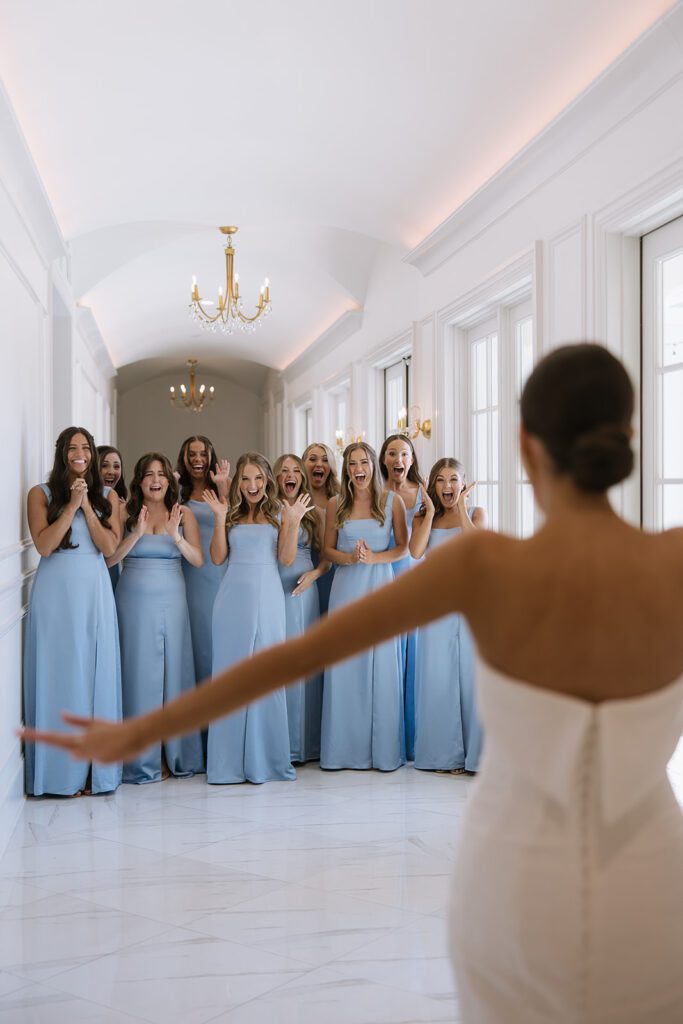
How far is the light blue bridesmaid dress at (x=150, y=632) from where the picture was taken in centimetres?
525

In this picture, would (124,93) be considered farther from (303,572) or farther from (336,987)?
(336,987)

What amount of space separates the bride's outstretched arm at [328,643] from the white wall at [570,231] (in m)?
3.02

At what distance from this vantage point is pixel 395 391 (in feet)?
28.0

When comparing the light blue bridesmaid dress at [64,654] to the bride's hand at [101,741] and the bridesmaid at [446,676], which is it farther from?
the bride's hand at [101,741]

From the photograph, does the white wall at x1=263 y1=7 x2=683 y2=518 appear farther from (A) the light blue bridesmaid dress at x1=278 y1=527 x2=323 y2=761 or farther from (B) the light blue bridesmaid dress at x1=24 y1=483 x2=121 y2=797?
(B) the light blue bridesmaid dress at x1=24 y1=483 x2=121 y2=797

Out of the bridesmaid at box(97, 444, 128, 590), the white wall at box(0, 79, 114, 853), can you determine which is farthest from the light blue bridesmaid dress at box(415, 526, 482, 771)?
the white wall at box(0, 79, 114, 853)

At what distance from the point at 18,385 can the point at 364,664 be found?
7.41ft

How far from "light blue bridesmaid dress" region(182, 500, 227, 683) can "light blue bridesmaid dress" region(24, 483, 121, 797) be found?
0.89 m

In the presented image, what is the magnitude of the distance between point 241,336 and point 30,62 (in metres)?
8.80

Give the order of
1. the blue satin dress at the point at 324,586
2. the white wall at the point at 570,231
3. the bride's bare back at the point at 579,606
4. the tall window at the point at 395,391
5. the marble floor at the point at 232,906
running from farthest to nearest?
the tall window at the point at 395,391, the blue satin dress at the point at 324,586, the white wall at the point at 570,231, the marble floor at the point at 232,906, the bride's bare back at the point at 579,606

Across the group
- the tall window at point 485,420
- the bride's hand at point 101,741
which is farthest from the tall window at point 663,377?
the bride's hand at point 101,741

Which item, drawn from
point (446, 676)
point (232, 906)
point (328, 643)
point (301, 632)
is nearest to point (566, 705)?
point (328, 643)

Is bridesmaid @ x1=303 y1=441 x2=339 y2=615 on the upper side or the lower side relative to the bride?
upper

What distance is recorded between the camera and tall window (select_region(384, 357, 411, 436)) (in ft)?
26.8
